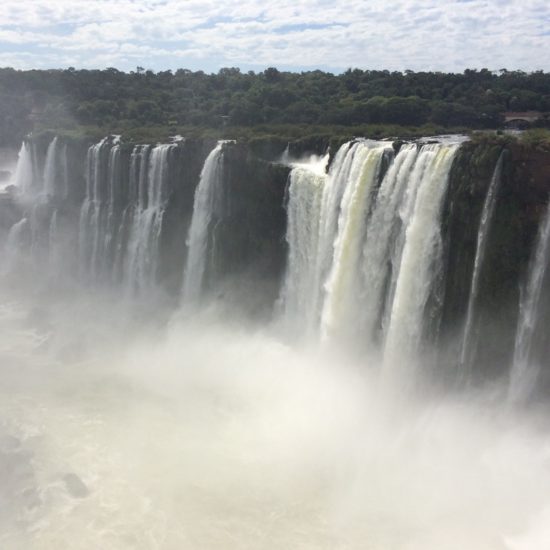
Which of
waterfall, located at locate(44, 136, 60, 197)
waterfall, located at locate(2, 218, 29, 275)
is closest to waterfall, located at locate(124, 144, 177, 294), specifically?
waterfall, located at locate(44, 136, 60, 197)

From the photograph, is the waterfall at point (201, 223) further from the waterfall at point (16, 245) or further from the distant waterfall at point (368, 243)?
the waterfall at point (16, 245)

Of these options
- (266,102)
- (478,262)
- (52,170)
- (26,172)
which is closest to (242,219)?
(478,262)

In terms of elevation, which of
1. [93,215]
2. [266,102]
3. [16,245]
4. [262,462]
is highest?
[266,102]

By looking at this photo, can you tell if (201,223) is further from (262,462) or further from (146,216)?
(262,462)

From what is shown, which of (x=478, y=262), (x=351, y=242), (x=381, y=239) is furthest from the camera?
(x=351, y=242)

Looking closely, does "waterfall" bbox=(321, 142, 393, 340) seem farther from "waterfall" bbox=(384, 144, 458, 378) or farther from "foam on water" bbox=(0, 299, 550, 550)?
"waterfall" bbox=(384, 144, 458, 378)

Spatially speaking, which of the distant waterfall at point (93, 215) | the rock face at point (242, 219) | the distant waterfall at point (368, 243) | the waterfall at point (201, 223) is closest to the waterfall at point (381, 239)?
the distant waterfall at point (368, 243)

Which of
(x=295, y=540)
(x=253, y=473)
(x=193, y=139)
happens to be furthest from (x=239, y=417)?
(x=193, y=139)
